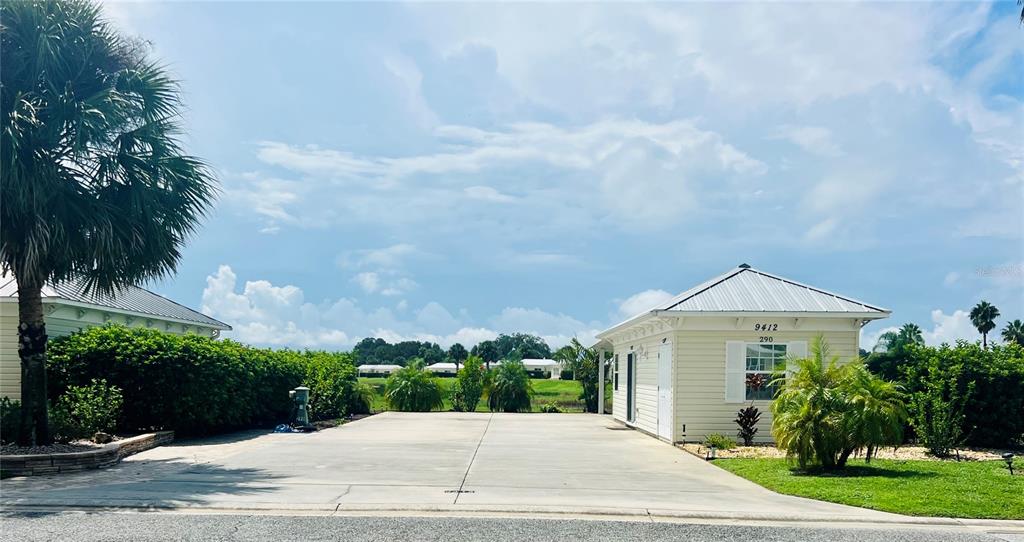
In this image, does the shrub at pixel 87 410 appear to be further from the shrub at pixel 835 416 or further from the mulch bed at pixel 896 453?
the shrub at pixel 835 416

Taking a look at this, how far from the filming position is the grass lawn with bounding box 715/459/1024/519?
995 cm

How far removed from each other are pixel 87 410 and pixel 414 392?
17.7m

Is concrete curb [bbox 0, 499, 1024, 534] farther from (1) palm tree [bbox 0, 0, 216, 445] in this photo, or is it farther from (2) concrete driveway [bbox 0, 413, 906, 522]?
(1) palm tree [bbox 0, 0, 216, 445]

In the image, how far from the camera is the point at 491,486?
11289mm

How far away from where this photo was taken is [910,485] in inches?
450

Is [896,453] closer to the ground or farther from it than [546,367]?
closer to the ground

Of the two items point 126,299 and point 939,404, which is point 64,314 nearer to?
point 126,299

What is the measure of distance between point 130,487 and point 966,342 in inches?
643

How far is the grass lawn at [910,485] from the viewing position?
995 centimetres

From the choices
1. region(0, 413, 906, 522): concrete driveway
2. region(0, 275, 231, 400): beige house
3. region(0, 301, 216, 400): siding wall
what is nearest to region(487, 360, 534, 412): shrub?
region(0, 275, 231, 400): beige house

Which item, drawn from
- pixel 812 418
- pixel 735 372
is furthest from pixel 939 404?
pixel 812 418

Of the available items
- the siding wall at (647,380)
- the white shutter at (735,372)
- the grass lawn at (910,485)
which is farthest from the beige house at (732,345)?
the grass lawn at (910,485)

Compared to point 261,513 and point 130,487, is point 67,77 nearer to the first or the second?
point 130,487

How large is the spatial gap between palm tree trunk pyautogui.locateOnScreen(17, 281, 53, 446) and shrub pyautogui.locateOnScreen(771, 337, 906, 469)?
11.5 meters
